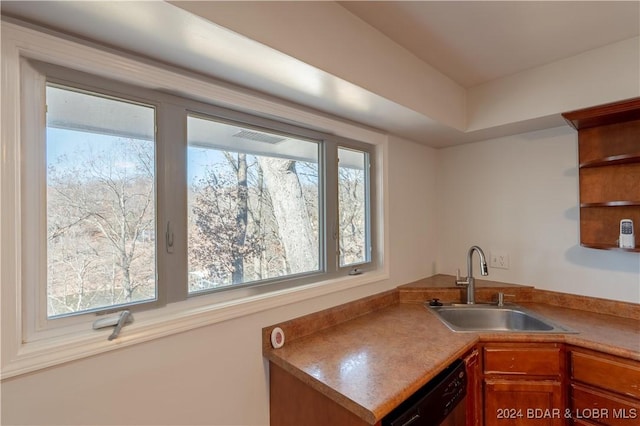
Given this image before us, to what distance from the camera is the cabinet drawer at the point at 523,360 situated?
1456 mm

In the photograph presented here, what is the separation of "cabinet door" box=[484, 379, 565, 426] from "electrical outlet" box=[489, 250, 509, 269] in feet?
2.95

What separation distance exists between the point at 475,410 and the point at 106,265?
1.85 meters

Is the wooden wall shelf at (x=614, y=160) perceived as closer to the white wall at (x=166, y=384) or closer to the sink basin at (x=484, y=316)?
the sink basin at (x=484, y=316)

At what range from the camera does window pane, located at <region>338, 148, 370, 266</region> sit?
189 centimetres

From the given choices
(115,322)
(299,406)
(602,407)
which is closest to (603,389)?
(602,407)

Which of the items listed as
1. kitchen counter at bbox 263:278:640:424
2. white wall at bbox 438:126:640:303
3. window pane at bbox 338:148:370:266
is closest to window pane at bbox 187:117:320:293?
window pane at bbox 338:148:370:266

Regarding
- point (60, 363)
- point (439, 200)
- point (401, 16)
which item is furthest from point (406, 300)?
point (60, 363)

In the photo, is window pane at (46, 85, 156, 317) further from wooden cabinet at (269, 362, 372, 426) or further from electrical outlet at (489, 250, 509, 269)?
electrical outlet at (489, 250, 509, 269)

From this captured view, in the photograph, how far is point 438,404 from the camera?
1.17 m

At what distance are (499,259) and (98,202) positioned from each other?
251cm

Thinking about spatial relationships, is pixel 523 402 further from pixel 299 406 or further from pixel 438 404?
pixel 299 406

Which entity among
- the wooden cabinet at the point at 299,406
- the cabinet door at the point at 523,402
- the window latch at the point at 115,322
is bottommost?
the cabinet door at the point at 523,402

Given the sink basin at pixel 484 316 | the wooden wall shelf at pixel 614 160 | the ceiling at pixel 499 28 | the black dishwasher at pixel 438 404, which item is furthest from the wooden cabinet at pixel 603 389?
the ceiling at pixel 499 28

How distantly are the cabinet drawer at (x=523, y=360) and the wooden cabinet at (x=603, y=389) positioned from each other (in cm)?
7
